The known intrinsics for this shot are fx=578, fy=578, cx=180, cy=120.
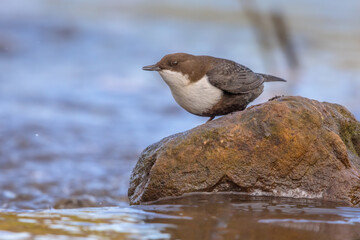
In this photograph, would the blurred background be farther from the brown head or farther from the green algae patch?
the green algae patch

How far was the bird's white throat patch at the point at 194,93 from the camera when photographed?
4.89m

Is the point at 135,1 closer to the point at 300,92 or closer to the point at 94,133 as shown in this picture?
the point at 300,92

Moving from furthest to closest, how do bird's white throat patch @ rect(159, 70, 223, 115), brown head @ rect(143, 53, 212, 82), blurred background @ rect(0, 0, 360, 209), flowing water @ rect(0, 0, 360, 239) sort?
blurred background @ rect(0, 0, 360, 209), brown head @ rect(143, 53, 212, 82), bird's white throat patch @ rect(159, 70, 223, 115), flowing water @ rect(0, 0, 360, 239)

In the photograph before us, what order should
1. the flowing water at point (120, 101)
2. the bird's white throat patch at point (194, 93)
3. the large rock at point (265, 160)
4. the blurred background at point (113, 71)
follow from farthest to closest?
1. the blurred background at point (113, 71)
2. the bird's white throat patch at point (194, 93)
3. the large rock at point (265, 160)
4. the flowing water at point (120, 101)

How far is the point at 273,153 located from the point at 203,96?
846 mm

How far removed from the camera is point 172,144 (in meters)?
4.52

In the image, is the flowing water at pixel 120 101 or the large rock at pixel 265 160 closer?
the flowing water at pixel 120 101

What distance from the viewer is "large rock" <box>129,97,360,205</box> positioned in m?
4.43

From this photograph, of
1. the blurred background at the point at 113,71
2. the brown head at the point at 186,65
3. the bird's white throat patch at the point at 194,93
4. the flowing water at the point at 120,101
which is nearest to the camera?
the flowing water at the point at 120,101

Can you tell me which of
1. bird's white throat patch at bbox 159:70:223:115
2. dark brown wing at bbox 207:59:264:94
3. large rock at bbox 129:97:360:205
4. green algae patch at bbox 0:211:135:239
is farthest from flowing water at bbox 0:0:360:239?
dark brown wing at bbox 207:59:264:94

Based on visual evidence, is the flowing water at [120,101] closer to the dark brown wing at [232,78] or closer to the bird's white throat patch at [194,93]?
the bird's white throat patch at [194,93]

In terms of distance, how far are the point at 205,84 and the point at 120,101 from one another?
920 centimetres

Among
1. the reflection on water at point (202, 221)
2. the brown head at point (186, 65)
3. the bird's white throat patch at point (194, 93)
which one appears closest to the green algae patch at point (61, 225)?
the reflection on water at point (202, 221)

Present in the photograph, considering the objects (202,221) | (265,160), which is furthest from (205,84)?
(202,221)
